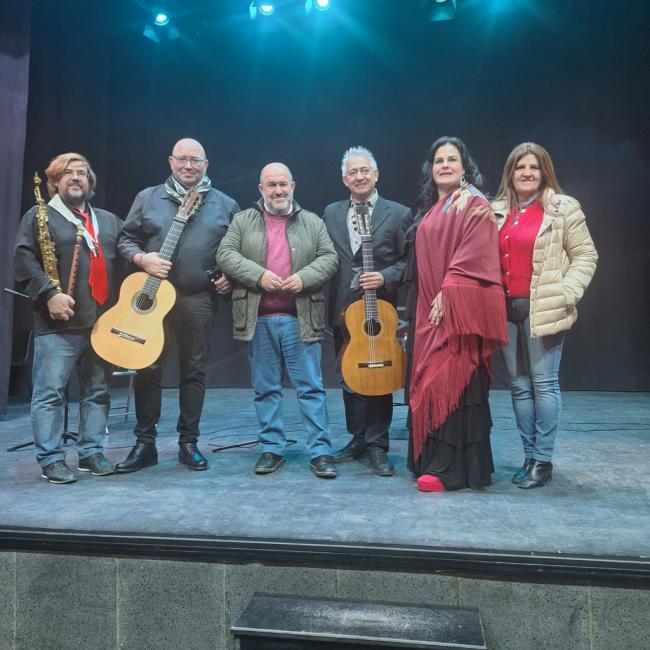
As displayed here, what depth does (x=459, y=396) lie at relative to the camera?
254cm

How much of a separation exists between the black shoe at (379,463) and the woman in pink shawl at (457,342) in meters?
0.16

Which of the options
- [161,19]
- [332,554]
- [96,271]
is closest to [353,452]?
[332,554]

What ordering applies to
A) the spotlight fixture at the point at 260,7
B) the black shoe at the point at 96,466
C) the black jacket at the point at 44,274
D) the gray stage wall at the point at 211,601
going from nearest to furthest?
the gray stage wall at the point at 211,601 < the black jacket at the point at 44,274 < the black shoe at the point at 96,466 < the spotlight fixture at the point at 260,7

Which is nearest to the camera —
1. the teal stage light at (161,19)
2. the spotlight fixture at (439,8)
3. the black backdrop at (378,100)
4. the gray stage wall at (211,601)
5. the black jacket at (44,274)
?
the gray stage wall at (211,601)

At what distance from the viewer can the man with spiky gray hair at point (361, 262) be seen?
9.71ft

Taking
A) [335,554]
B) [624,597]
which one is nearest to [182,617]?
[335,554]

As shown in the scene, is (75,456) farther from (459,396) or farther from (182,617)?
(459,396)

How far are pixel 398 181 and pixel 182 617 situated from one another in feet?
17.6

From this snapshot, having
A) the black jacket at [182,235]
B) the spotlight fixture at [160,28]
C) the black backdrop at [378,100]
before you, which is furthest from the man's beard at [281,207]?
the spotlight fixture at [160,28]

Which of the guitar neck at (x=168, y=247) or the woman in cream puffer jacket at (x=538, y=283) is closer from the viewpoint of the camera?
the woman in cream puffer jacket at (x=538, y=283)

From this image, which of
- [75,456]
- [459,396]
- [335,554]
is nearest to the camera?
[335,554]

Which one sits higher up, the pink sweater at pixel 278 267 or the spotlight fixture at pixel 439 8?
the spotlight fixture at pixel 439 8

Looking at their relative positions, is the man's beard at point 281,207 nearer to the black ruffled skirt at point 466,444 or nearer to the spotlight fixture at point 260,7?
the black ruffled skirt at point 466,444

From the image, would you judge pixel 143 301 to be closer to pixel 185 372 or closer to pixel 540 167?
pixel 185 372
